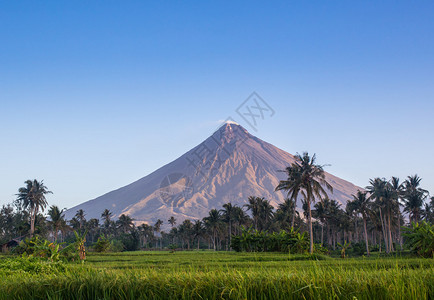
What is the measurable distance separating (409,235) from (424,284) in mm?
30308

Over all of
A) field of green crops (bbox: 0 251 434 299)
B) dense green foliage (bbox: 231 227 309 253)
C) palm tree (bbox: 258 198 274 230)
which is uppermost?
palm tree (bbox: 258 198 274 230)

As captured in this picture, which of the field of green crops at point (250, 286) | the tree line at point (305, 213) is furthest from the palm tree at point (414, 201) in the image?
the field of green crops at point (250, 286)

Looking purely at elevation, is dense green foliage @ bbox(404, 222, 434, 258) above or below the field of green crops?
below

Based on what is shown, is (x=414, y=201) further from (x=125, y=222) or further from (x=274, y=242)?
(x=125, y=222)

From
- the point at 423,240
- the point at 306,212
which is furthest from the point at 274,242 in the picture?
the point at 306,212

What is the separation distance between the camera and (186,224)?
389ft

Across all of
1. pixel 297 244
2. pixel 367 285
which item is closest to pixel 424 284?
pixel 367 285

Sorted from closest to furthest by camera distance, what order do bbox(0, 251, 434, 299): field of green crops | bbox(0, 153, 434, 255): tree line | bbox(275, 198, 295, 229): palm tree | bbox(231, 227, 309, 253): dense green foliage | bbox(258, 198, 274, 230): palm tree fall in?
bbox(0, 251, 434, 299): field of green crops, bbox(231, 227, 309, 253): dense green foliage, bbox(0, 153, 434, 255): tree line, bbox(275, 198, 295, 229): palm tree, bbox(258, 198, 274, 230): palm tree

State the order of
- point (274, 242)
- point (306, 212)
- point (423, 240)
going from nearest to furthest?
point (423, 240), point (274, 242), point (306, 212)

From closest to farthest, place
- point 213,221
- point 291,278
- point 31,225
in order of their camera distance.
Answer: point 291,278 → point 31,225 → point 213,221

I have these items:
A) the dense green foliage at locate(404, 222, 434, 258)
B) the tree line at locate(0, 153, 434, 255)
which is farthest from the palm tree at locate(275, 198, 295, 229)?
the dense green foliage at locate(404, 222, 434, 258)

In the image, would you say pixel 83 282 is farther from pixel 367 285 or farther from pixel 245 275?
pixel 367 285

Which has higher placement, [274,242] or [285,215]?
[285,215]

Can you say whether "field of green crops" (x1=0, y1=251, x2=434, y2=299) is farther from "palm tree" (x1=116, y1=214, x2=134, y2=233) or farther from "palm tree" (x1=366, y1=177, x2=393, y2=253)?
"palm tree" (x1=116, y1=214, x2=134, y2=233)
